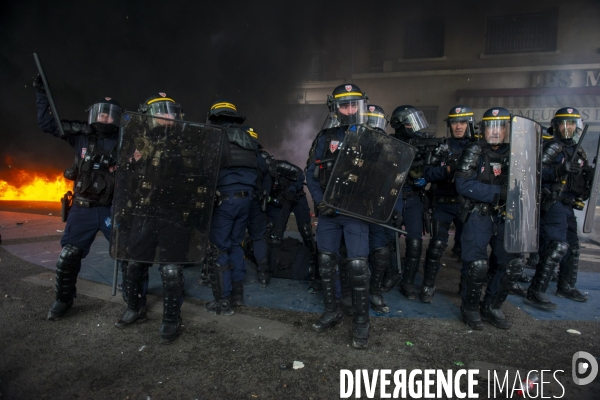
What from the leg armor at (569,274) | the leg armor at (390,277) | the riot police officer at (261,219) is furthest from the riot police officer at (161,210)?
the leg armor at (569,274)

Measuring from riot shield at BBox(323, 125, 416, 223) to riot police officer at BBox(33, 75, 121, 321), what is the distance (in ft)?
6.09

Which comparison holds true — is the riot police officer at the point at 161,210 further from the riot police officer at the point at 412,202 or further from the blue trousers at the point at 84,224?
the riot police officer at the point at 412,202

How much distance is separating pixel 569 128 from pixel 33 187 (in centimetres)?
1367

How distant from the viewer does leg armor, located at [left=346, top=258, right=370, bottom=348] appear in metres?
2.93

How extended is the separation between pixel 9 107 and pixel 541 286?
13.4 m

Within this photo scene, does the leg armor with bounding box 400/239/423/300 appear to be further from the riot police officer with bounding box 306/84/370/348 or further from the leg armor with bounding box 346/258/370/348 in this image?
the leg armor with bounding box 346/258/370/348

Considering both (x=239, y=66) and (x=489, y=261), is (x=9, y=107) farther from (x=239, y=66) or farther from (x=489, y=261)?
(x=489, y=261)

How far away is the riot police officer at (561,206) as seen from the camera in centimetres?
394

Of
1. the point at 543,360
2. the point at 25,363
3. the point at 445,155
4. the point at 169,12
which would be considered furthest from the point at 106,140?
the point at 169,12

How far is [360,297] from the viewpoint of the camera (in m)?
3.00

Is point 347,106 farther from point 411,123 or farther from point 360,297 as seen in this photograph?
point 360,297

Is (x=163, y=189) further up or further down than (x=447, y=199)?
further up

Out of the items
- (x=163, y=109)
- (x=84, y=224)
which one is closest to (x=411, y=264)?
(x=163, y=109)

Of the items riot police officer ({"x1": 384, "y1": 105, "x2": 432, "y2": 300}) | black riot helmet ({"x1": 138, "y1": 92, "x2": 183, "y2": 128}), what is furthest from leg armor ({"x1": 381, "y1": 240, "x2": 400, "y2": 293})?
black riot helmet ({"x1": 138, "y1": 92, "x2": 183, "y2": 128})
